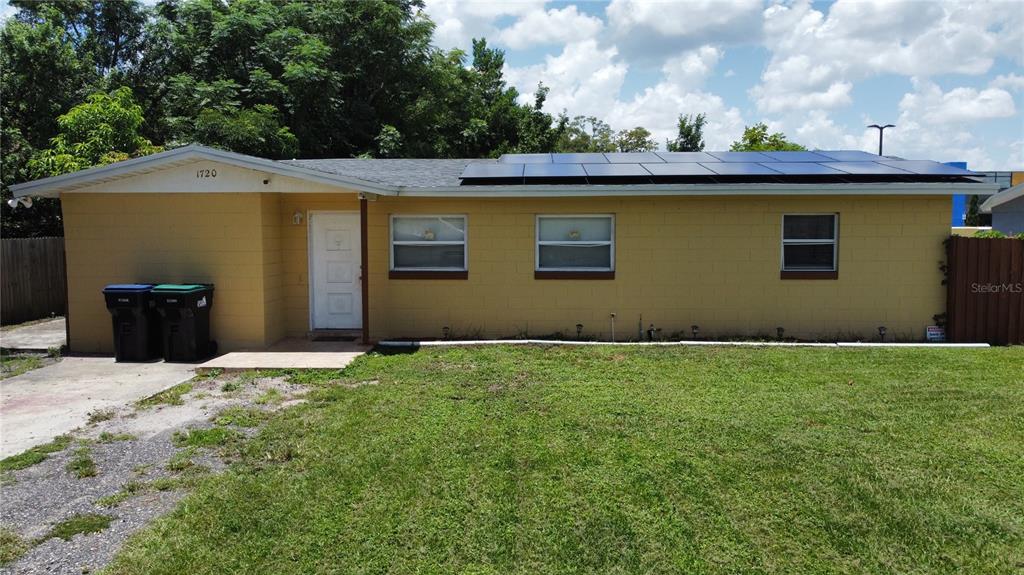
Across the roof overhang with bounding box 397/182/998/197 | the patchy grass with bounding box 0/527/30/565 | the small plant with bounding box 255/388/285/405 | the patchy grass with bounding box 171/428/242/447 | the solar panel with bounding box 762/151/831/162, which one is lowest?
the patchy grass with bounding box 0/527/30/565

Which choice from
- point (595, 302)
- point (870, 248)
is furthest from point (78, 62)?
point (870, 248)

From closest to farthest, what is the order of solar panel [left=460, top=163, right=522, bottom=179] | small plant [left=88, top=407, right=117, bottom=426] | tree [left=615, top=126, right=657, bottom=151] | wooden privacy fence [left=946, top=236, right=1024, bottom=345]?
1. small plant [left=88, top=407, right=117, bottom=426]
2. wooden privacy fence [left=946, top=236, right=1024, bottom=345]
3. solar panel [left=460, top=163, right=522, bottom=179]
4. tree [left=615, top=126, right=657, bottom=151]

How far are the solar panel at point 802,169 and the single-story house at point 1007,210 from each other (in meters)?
10.1

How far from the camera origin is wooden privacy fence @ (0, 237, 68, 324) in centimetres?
1388

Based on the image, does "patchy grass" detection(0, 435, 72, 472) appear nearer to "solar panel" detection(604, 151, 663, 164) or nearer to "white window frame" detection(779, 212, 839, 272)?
"solar panel" detection(604, 151, 663, 164)

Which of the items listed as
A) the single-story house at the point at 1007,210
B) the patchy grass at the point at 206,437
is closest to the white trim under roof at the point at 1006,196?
the single-story house at the point at 1007,210

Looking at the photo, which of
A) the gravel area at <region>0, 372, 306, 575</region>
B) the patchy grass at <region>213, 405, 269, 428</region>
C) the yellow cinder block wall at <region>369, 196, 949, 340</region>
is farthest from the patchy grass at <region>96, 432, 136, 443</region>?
the yellow cinder block wall at <region>369, 196, 949, 340</region>

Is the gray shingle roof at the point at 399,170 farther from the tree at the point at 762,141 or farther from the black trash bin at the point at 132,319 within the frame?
the tree at the point at 762,141

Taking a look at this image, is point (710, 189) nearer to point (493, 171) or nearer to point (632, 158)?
point (632, 158)

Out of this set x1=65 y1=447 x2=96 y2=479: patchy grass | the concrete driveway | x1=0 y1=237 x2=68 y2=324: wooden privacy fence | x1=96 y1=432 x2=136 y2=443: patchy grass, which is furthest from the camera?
x1=0 y1=237 x2=68 y2=324: wooden privacy fence

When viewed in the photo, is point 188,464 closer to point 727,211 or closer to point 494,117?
point 727,211

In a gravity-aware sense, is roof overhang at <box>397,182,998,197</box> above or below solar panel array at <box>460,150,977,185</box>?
below

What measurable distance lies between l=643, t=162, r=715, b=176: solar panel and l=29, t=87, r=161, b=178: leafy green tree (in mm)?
12041
